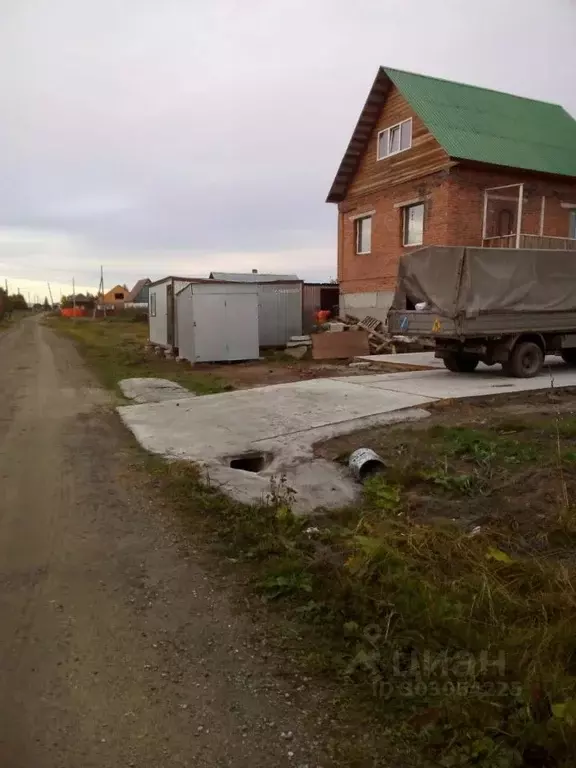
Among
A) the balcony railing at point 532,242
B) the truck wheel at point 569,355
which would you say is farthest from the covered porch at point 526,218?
the truck wheel at point 569,355

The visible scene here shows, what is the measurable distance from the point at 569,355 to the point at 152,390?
32.2ft

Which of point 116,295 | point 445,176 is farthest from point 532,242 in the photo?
point 116,295

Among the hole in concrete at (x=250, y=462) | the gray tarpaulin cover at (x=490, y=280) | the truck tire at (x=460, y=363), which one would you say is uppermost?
the gray tarpaulin cover at (x=490, y=280)

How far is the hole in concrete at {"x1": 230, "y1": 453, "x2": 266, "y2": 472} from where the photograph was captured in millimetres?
7488

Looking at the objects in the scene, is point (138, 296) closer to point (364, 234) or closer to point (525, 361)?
point (364, 234)

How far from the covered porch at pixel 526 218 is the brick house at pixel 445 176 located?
0.11 ft

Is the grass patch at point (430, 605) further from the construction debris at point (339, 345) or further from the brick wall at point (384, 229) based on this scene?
the brick wall at point (384, 229)

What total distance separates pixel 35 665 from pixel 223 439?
5056 millimetres

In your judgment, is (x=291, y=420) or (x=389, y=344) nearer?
(x=291, y=420)

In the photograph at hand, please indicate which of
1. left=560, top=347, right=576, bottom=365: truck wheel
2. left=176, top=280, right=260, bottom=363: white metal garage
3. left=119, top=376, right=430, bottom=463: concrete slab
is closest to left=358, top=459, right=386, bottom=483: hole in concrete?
left=119, top=376, right=430, bottom=463: concrete slab

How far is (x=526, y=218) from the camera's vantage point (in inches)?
842

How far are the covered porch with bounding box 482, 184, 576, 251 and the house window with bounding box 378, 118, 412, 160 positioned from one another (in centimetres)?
377

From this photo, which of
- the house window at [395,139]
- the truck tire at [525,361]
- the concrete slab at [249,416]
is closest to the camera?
the concrete slab at [249,416]

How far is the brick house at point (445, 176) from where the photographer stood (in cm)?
2041
